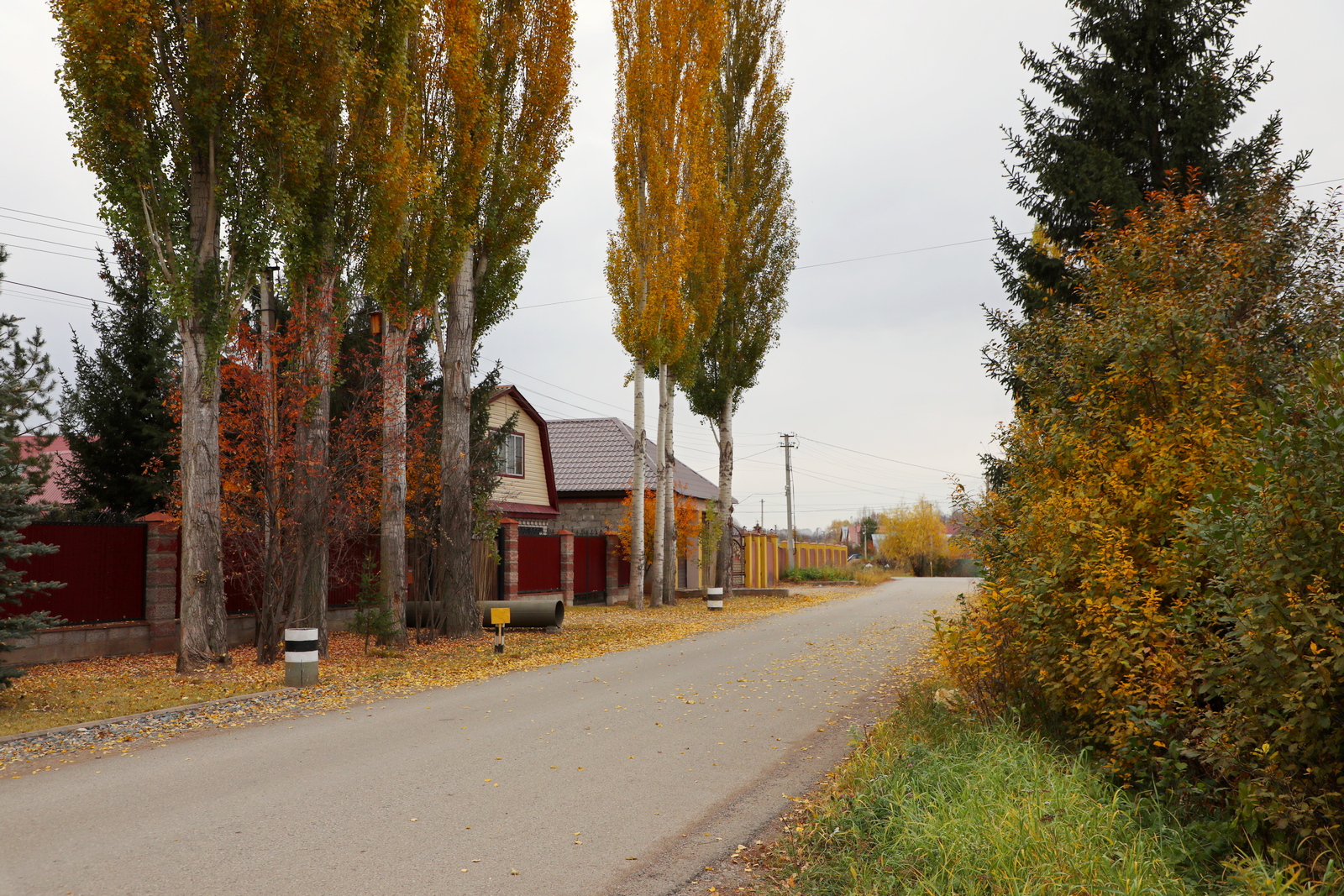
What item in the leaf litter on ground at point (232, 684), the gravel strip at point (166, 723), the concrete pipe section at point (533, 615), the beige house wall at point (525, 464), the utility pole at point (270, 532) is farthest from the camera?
the beige house wall at point (525, 464)

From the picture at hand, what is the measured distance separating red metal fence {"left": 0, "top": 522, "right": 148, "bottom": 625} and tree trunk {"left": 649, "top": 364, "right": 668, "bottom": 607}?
1408 cm

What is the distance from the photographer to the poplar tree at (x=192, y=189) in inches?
451

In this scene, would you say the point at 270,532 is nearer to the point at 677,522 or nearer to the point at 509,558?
the point at 509,558

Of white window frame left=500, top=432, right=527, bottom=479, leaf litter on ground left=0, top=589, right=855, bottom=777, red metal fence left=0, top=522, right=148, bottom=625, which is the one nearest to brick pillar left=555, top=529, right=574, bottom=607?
white window frame left=500, top=432, right=527, bottom=479

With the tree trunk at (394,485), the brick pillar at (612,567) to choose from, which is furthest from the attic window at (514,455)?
the tree trunk at (394,485)

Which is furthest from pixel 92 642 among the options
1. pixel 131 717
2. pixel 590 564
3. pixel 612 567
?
pixel 612 567

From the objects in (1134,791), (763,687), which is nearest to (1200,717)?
(1134,791)

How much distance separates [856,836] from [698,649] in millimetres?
10417

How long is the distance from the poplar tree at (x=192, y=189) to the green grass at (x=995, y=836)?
376 inches

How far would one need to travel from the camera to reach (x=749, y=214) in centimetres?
2864

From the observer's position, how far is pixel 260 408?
1343 centimetres

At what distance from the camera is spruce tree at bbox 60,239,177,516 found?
58.0 ft

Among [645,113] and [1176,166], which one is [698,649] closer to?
[1176,166]

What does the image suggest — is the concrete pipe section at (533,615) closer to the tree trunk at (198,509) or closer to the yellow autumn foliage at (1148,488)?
the tree trunk at (198,509)
